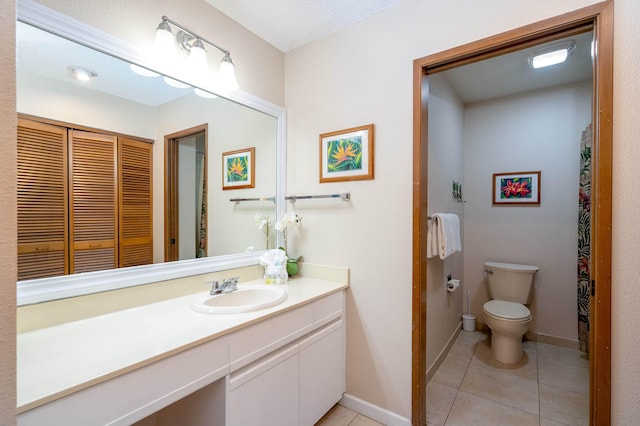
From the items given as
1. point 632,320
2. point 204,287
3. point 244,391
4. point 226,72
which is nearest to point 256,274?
point 204,287

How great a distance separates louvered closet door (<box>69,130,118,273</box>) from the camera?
45.8 inches

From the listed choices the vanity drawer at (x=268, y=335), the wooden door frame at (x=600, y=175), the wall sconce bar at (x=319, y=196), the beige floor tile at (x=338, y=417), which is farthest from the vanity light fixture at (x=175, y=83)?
the beige floor tile at (x=338, y=417)

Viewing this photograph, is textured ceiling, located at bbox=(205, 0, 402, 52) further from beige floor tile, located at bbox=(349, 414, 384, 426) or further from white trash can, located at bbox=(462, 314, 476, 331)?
white trash can, located at bbox=(462, 314, 476, 331)

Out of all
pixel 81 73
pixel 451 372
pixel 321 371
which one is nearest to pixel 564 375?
pixel 451 372

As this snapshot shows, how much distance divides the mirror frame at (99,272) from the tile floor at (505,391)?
1.18m

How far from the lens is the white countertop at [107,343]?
723mm

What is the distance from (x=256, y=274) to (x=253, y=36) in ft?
5.22

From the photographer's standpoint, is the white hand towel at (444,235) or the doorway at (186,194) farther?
the white hand towel at (444,235)

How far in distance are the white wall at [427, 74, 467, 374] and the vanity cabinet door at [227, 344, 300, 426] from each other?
3.84 ft

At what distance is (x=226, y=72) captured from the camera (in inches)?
61.5

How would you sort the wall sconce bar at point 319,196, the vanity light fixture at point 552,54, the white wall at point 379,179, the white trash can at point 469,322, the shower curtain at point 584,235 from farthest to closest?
the white trash can at point 469,322
the shower curtain at point 584,235
the vanity light fixture at point 552,54
the wall sconce bar at point 319,196
the white wall at point 379,179

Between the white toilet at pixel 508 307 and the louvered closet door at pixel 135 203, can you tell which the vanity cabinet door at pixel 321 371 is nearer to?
the louvered closet door at pixel 135 203

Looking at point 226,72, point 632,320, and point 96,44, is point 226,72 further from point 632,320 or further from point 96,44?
point 632,320

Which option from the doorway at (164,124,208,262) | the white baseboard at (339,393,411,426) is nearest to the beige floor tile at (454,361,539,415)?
the white baseboard at (339,393,411,426)
